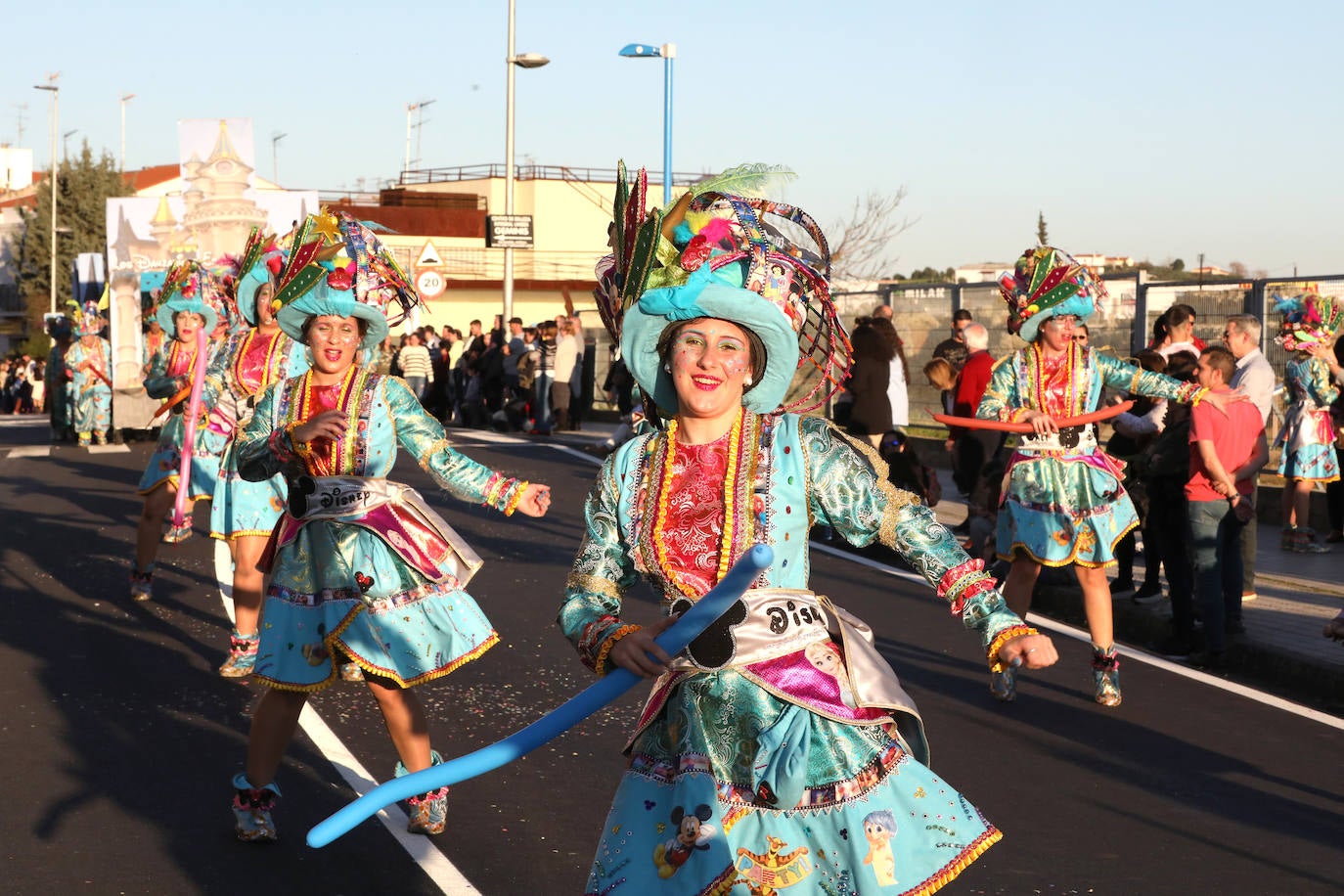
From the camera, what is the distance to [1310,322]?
13867mm

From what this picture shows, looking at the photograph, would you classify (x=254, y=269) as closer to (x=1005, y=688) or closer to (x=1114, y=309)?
(x=1005, y=688)

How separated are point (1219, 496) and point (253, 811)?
18.7 feet

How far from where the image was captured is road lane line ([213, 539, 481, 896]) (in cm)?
582

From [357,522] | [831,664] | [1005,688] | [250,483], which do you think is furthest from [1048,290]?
[831,664]

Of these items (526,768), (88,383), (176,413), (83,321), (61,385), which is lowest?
(526,768)

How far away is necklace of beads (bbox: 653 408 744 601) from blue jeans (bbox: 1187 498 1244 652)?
232 inches

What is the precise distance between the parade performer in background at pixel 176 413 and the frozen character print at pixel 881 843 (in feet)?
24.9

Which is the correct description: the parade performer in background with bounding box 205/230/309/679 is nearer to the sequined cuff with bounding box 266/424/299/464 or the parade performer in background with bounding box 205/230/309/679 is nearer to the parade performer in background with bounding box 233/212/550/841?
the parade performer in background with bounding box 233/212/550/841

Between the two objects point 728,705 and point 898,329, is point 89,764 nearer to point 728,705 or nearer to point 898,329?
point 728,705

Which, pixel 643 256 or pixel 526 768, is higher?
pixel 643 256

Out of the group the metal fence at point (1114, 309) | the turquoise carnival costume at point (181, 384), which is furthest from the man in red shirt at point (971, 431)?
the turquoise carnival costume at point (181, 384)

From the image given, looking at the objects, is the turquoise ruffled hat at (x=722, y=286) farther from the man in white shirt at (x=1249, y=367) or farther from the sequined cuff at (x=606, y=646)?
the man in white shirt at (x=1249, y=367)

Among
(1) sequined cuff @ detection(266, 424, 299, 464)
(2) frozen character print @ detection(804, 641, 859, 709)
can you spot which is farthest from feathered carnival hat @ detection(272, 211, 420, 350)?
(2) frozen character print @ detection(804, 641, 859, 709)

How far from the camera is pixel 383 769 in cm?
733
